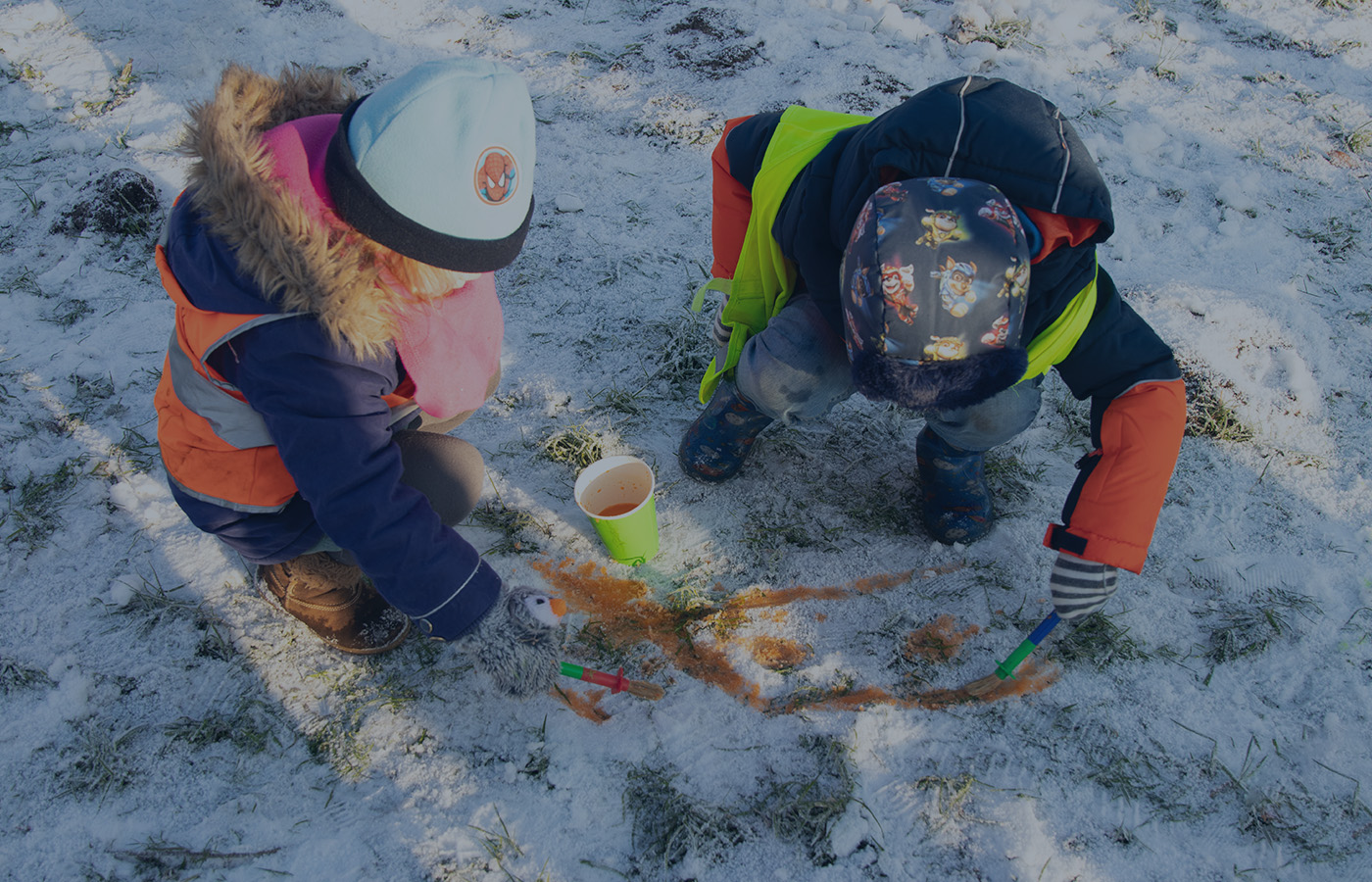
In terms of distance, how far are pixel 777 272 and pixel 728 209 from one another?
26 cm

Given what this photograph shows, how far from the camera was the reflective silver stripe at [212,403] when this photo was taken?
1.42m

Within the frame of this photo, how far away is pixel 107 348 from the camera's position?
2.46 meters

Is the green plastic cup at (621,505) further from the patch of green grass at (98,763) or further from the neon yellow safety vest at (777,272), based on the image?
the patch of green grass at (98,763)

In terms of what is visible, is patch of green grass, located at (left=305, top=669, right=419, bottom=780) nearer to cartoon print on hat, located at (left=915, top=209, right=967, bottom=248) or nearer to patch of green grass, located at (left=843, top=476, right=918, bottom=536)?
patch of green grass, located at (left=843, top=476, right=918, bottom=536)

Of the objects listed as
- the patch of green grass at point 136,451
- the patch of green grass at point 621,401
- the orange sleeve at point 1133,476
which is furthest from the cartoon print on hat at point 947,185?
the patch of green grass at point 136,451

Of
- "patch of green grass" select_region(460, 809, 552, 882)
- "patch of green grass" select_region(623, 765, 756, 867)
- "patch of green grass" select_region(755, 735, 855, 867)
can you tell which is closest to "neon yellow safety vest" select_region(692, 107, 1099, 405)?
"patch of green grass" select_region(755, 735, 855, 867)

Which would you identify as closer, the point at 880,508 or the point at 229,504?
the point at 229,504

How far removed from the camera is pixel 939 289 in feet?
4.40

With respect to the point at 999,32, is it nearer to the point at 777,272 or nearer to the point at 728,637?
the point at 777,272

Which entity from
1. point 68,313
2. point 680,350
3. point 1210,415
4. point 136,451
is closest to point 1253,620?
point 1210,415

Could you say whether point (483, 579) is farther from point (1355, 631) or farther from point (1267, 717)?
point (1355, 631)

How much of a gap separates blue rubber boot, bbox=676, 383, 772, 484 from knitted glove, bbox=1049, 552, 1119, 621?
793 mm

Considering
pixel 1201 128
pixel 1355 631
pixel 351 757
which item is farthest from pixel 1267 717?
pixel 1201 128

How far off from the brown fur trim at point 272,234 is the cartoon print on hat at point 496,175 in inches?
8.5
